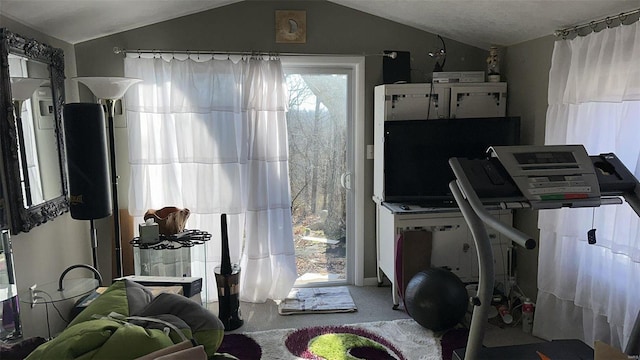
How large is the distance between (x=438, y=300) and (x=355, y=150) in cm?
145

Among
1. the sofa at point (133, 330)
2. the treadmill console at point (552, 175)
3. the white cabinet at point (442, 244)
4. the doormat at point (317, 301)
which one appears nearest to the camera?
the sofa at point (133, 330)

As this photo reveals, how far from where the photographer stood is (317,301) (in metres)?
3.73

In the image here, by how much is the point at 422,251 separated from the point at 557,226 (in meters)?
0.94

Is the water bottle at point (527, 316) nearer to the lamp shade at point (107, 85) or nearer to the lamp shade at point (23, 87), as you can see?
the lamp shade at point (107, 85)

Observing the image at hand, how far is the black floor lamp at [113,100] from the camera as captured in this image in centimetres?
304

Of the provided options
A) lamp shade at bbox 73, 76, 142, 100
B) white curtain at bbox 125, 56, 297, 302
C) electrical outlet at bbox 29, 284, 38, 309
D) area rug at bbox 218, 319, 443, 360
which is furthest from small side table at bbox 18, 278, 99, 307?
lamp shade at bbox 73, 76, 142, 100

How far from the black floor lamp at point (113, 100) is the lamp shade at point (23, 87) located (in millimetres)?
380

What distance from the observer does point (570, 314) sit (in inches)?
117

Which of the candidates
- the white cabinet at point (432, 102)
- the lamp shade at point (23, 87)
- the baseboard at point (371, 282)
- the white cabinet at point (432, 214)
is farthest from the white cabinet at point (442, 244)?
the lamp shade at point (23, 87)

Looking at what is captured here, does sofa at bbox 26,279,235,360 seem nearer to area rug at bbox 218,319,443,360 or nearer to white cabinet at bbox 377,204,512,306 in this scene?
area rug at bbox 218,319,443,360

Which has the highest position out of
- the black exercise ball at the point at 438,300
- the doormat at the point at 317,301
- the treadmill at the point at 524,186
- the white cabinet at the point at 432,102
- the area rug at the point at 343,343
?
the white cabinet at the point at 432,102

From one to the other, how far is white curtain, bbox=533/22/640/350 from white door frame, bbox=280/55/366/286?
4.64ft

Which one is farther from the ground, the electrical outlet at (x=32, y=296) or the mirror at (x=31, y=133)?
the mirror at (x=31, y=133)

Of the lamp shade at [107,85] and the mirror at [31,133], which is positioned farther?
the lamp shade at [107,85]
